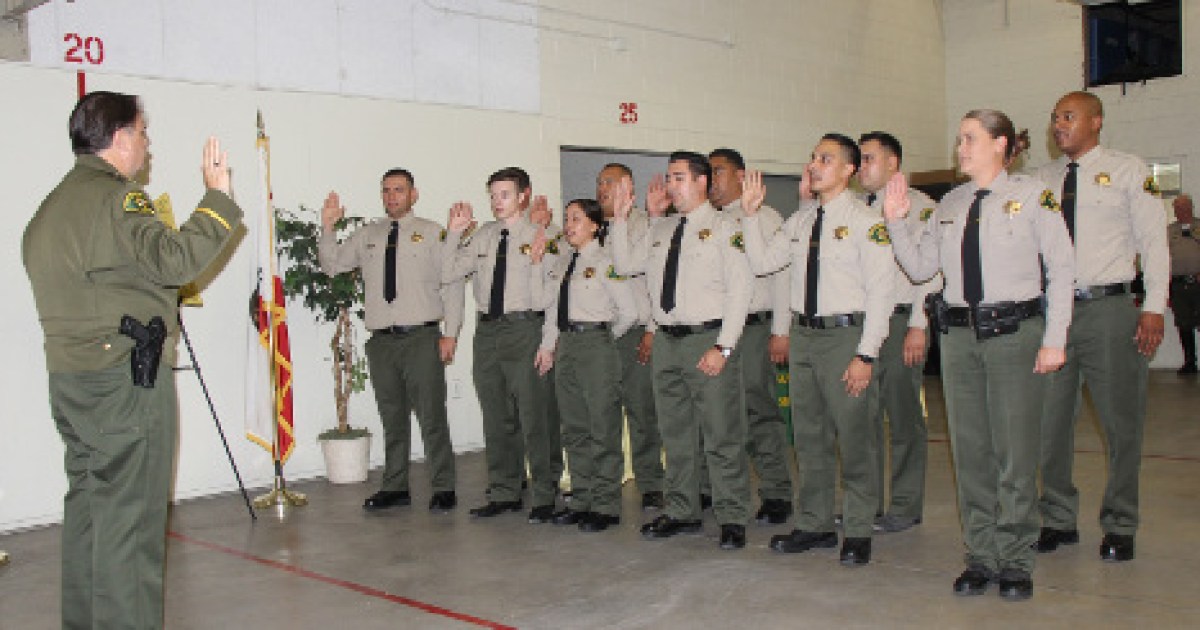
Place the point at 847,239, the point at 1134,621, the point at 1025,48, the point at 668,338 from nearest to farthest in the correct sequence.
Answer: the point at 1134,621, the point at 847,239, the point at 668,338, the point at 1025,48

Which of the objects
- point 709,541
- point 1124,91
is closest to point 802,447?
point 709,541

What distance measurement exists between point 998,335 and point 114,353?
286 cm

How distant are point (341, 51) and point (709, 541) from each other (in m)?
4.27

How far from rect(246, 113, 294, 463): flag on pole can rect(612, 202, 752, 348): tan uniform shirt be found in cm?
230

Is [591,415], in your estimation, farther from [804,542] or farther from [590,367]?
[804,542]

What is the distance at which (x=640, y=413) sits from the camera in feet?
18.7

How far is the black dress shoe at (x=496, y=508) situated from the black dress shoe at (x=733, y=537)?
1.38 metres

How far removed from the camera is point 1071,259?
3.70 metres

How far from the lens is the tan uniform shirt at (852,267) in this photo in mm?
4254

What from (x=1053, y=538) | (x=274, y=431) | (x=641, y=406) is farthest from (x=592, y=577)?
(x=274, y=431)

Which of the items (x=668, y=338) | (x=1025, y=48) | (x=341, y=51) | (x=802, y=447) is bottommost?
(x=802, y=447)

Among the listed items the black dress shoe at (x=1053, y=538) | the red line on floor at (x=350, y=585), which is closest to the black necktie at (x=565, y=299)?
the red line on floor at (x=350, y=585)

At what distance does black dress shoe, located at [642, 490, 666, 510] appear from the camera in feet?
18.3

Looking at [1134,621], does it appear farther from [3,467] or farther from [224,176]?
[3,467]
